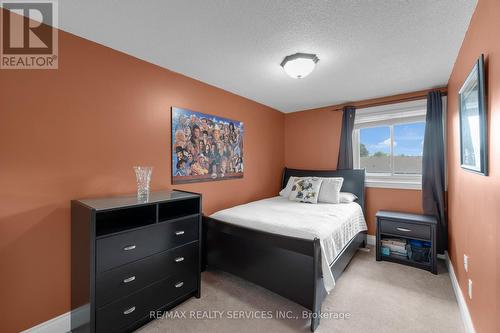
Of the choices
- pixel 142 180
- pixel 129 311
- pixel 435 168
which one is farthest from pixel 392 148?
pixel 129 311

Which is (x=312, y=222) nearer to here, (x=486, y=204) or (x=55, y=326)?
(x=486, y=204)

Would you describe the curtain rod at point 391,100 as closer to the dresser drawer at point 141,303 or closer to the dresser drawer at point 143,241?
the dresser drawer at point 143,241

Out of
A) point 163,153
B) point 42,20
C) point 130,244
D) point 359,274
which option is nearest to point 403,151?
point 359,274

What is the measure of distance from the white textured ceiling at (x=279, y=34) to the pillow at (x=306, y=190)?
1492 mm

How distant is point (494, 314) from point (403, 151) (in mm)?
2708

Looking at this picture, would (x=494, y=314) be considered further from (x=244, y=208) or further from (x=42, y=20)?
(x=42, y=20)

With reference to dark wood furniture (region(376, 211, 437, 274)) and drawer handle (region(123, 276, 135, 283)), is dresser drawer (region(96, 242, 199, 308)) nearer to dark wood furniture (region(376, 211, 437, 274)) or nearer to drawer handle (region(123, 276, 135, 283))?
drawer handle (region(123, 276, 135, 283))

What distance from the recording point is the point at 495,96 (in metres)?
1.10

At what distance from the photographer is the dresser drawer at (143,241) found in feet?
4.97

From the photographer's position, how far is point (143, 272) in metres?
1.72

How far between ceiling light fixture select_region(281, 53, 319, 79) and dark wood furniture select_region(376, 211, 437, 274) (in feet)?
7.27

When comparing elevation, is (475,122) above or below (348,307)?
above

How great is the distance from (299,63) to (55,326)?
10.1ft

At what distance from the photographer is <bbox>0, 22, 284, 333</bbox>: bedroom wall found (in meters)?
1.54
